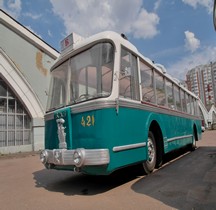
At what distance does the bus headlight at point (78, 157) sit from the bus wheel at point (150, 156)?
2.13 metres

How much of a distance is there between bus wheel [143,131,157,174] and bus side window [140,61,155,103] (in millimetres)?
915

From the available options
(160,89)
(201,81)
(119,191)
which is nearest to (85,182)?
(119,191)

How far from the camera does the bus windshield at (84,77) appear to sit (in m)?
5.09

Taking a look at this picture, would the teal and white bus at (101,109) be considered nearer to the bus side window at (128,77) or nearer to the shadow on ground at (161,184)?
the bus side window at (128,77)

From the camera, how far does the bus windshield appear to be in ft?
16.7

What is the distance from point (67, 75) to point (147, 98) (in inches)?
80.5

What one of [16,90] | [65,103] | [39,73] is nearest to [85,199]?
[65,103]

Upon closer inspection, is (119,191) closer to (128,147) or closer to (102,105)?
(128,147)

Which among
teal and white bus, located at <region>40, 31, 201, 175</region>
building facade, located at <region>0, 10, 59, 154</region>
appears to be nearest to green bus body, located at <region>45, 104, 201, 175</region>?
teal and white bus, located at <region>40, 31, 201, 175</region>

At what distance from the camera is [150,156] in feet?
21.6

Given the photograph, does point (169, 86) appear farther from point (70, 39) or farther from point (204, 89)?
point (204, 89)

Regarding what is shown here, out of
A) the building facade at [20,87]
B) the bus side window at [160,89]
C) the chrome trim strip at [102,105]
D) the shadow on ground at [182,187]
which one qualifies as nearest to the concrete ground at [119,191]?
the shadow on ground at [182,187]

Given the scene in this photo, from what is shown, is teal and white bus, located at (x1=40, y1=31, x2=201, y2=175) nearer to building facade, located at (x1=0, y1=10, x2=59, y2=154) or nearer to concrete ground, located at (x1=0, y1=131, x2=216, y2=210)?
concrete ground, located at (x1=0, y1=131, x2=216, y2=210)

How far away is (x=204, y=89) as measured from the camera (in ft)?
209
